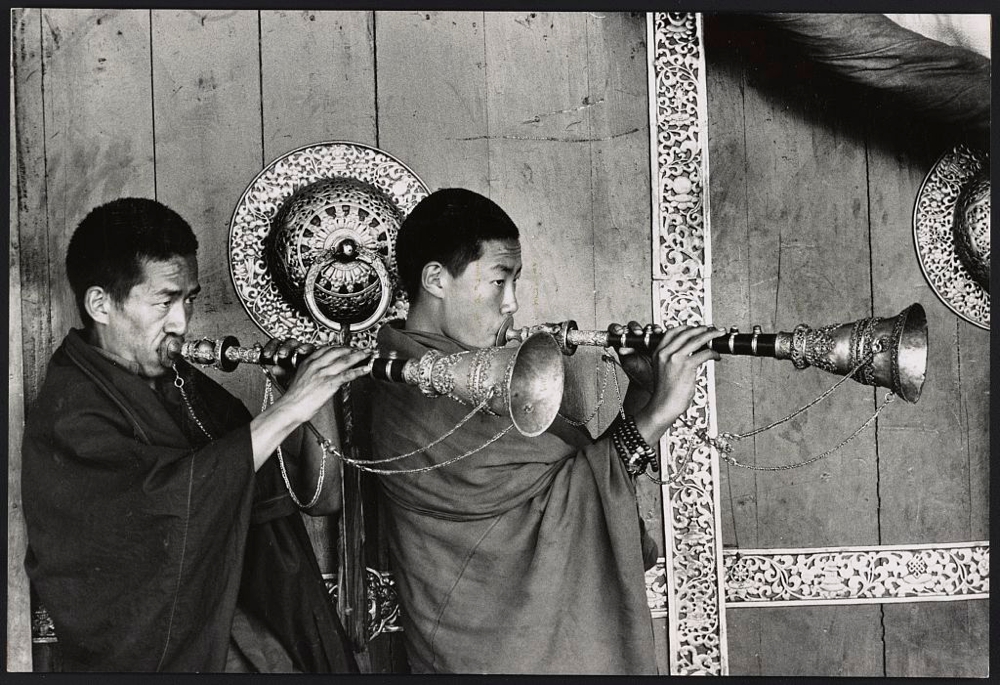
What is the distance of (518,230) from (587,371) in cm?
38

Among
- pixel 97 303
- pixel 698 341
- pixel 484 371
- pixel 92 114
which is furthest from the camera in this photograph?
pixel 92 114

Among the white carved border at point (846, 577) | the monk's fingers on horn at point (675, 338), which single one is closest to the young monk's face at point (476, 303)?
the monk's fingers on horn at point (675, 338)

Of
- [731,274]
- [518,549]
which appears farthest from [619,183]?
[518,549]

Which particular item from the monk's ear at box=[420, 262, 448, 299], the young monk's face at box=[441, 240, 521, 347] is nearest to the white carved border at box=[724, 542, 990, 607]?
the young monk's face at box=[441, 240, 521, 347]

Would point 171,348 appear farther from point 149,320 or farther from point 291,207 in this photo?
point 291,207

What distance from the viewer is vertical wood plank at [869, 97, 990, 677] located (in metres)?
2.92

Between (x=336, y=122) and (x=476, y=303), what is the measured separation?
575mm

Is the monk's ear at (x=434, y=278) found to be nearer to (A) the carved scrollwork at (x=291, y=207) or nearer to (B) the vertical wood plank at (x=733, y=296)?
(A) the carved scrollwork at (x=291, y=207)

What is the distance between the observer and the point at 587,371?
291cm

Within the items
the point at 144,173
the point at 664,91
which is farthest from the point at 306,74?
the point at 664,91

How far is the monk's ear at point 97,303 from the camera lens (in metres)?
2.73

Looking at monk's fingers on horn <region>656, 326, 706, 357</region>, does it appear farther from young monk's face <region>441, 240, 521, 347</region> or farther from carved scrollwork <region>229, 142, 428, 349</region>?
carved scrollwork <region>229, 142, 428, 349</region>

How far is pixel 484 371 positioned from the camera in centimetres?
252

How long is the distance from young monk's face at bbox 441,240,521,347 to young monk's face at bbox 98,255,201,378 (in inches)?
23.8
